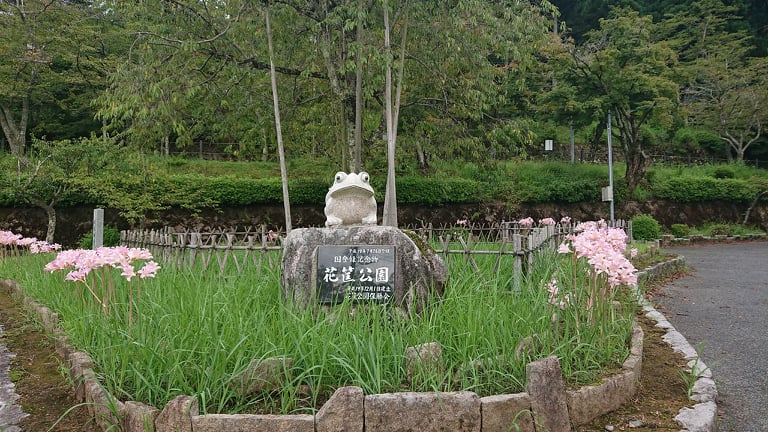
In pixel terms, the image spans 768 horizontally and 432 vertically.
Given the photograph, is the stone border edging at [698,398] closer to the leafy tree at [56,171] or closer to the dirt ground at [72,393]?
the dirt ground at [72,393]

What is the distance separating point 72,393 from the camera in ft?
10.8

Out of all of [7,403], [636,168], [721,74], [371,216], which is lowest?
[7,403]

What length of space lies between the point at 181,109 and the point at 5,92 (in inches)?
404

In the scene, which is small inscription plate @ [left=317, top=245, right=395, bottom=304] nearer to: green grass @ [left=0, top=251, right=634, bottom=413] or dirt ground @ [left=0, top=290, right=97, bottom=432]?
green grass @ [left=0, top=251, right=634, bottom=413]

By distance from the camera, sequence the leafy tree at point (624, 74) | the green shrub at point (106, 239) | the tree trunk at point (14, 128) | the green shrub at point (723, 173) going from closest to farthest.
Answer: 1. the green shrub at point (106, 239)
2. the leafy tree at point (624, 74)
3. the tree trunk at point (14, 128)
4. the green shrub at point (723, 173)

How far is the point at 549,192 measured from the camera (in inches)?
712

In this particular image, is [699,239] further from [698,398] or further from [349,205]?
[349,205]

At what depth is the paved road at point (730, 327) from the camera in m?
3.33

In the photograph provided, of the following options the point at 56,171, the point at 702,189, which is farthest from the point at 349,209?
the point at 702,189

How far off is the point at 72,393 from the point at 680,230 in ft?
66.4

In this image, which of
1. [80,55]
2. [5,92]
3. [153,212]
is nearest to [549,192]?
[153,212]

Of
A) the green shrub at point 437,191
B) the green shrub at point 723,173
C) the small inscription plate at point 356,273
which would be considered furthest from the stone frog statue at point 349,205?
the green shrub at point 723,173

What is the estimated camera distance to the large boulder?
4236mm

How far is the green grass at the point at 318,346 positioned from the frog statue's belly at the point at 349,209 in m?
1.03
